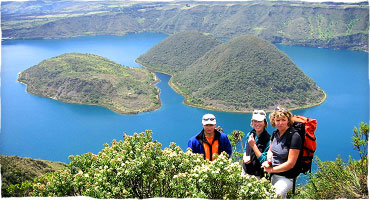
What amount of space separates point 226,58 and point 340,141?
2818 centimetres

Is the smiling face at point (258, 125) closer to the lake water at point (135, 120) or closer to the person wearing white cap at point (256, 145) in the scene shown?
the person wearing white cap at point (256, 145)

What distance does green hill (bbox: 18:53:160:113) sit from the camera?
5266 centimetres

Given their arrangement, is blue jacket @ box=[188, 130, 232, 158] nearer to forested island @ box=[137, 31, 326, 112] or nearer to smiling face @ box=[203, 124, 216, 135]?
smiling face @ box=[203, 124, 216, 135]

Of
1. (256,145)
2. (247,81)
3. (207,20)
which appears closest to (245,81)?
(247,81)

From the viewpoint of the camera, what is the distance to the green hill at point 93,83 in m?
52.7

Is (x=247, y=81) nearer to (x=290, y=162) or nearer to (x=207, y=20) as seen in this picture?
(x=290, y=162)

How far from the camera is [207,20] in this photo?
14138cm

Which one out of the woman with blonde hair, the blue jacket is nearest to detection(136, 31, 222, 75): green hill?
the blue jacket

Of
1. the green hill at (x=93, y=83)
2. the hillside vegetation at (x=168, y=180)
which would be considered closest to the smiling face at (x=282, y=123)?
the hillside vegetation at (x=168, y=180)

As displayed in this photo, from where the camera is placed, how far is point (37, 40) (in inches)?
4500

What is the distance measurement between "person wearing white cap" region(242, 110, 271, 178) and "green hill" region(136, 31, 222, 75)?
65803 millimetres

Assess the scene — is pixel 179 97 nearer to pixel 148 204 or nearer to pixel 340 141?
pixel 340 141

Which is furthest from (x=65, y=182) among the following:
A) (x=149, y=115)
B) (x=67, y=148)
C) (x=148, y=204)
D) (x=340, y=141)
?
(x=149, y=115)

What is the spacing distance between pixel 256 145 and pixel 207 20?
461 ft
